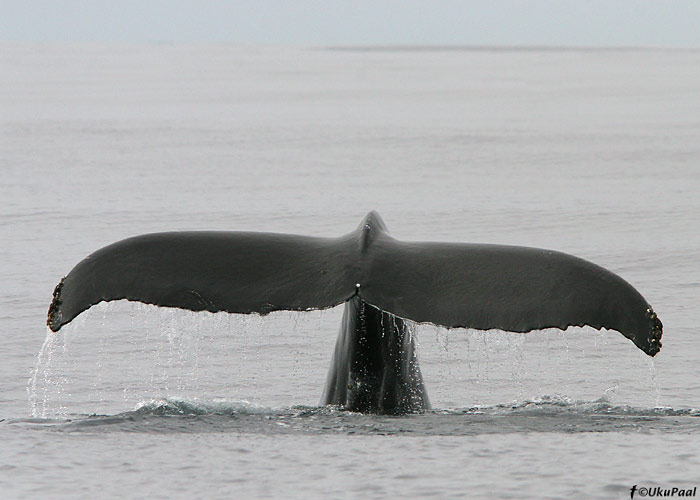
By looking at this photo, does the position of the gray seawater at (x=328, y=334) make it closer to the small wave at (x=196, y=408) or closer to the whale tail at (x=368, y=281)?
the small wave at (x=196, y=408)

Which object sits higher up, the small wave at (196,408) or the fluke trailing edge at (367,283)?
the fluke trailing edge at (367,283)

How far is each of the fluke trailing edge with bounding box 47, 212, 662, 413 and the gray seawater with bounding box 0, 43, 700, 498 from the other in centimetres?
29

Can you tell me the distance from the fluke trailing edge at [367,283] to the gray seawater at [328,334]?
0.29 m

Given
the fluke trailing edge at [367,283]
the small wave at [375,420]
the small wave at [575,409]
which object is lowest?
the small wave at [375,420]

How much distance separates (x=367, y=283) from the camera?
472 centimetres

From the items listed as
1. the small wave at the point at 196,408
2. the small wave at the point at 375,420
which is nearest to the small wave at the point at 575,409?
the small wave at the point at 375,420

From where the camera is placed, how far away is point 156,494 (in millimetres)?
4273

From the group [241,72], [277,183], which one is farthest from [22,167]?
[241,72]

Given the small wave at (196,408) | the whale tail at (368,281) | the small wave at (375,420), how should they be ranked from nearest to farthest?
the whale tail at (368,281) < the small wave at (375,420) < the small wave at (196,408)

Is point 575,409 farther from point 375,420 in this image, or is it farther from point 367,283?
point 367,283

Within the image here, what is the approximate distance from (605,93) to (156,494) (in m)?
35.6

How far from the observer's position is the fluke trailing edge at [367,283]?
4.49 m

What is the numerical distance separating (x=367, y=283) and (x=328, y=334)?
379cm

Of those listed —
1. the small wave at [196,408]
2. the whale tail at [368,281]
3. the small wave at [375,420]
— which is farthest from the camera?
the small wave at [196,408]
